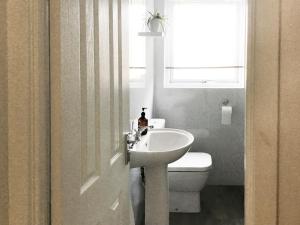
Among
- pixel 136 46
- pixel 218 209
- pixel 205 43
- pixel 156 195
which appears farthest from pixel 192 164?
pixel 205 43

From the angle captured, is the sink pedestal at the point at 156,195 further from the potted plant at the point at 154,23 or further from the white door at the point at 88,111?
the potted plant at the point at 154,23

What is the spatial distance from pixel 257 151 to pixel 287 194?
0.55 ft

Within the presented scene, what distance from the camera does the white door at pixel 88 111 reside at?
96cm

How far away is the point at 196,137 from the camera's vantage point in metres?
3.96

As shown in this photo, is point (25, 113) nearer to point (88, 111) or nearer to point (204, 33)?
point (88, 111)

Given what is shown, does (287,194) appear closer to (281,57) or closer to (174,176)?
(281,57)

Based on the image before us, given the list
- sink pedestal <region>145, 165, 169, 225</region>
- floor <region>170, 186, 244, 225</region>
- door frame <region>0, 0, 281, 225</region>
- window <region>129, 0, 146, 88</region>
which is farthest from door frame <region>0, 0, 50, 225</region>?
floor <region>170, 186, 244, 225</region>

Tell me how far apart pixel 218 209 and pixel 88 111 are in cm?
255

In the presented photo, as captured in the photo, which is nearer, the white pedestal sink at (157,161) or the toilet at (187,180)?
the white pedestal sink at (157,161)

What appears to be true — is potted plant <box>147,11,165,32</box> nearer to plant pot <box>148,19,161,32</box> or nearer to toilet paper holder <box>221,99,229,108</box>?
plant pot <box>148,19,161,32</box>

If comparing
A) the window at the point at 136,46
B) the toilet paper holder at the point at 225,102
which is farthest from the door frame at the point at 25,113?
the toilet paper holder at the point at 225,102

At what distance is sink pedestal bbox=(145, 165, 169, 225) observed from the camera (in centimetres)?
238

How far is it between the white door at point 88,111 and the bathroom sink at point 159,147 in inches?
11.0

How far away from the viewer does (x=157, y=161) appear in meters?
2.04
